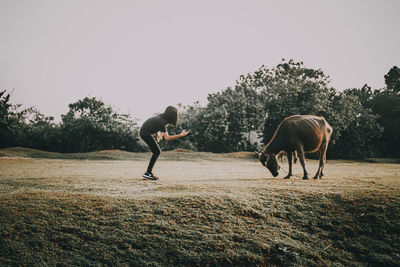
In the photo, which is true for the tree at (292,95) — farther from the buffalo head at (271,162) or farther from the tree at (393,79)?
the tree at (393,79)

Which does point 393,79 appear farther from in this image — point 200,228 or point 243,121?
point 200,228

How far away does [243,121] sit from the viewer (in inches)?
1500

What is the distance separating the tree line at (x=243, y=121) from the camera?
32.8 meters

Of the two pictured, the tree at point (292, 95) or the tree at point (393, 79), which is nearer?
the tree at point (292, 95)

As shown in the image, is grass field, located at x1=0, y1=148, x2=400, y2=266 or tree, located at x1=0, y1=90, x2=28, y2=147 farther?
tree, located at x1=0, y1=90, x2=28, y2=147

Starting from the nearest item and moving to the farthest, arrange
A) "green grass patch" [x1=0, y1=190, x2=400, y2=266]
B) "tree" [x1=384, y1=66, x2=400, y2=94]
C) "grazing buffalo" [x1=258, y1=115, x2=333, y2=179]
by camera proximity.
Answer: "green grass patch" [x1=0, y1=190, x2=400, y2=266] → "grazing buffalo" [x1=258, y1=115, x2=333, y2=179] → "tree" [x1=384, y1=66, x2=400, y2=94]

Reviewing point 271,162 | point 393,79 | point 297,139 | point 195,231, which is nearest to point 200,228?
point 195,231

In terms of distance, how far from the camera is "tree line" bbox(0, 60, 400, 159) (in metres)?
32.8

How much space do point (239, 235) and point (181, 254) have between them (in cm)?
102

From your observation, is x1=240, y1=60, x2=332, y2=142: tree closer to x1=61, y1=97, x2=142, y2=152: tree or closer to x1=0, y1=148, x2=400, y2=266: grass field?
x1=61, y1=97, x2=142, y2=152: tree

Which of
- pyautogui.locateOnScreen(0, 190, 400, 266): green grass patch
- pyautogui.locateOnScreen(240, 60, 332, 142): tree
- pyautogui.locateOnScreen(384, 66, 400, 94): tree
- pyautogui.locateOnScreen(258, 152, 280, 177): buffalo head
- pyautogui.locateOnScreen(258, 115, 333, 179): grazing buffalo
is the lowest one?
pyautogui.locateOnScreen(0, 190, 400, 266): green grass patch

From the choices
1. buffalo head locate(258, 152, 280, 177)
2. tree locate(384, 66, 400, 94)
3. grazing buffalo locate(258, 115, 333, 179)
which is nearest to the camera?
grazing buffalo locate(258, 115, 333, 179)

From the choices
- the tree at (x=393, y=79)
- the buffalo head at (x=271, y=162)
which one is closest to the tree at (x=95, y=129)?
the buffalo head at (x=271, y=162)

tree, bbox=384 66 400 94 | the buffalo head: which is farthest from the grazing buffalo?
tree, bbox=384 66 400 94
